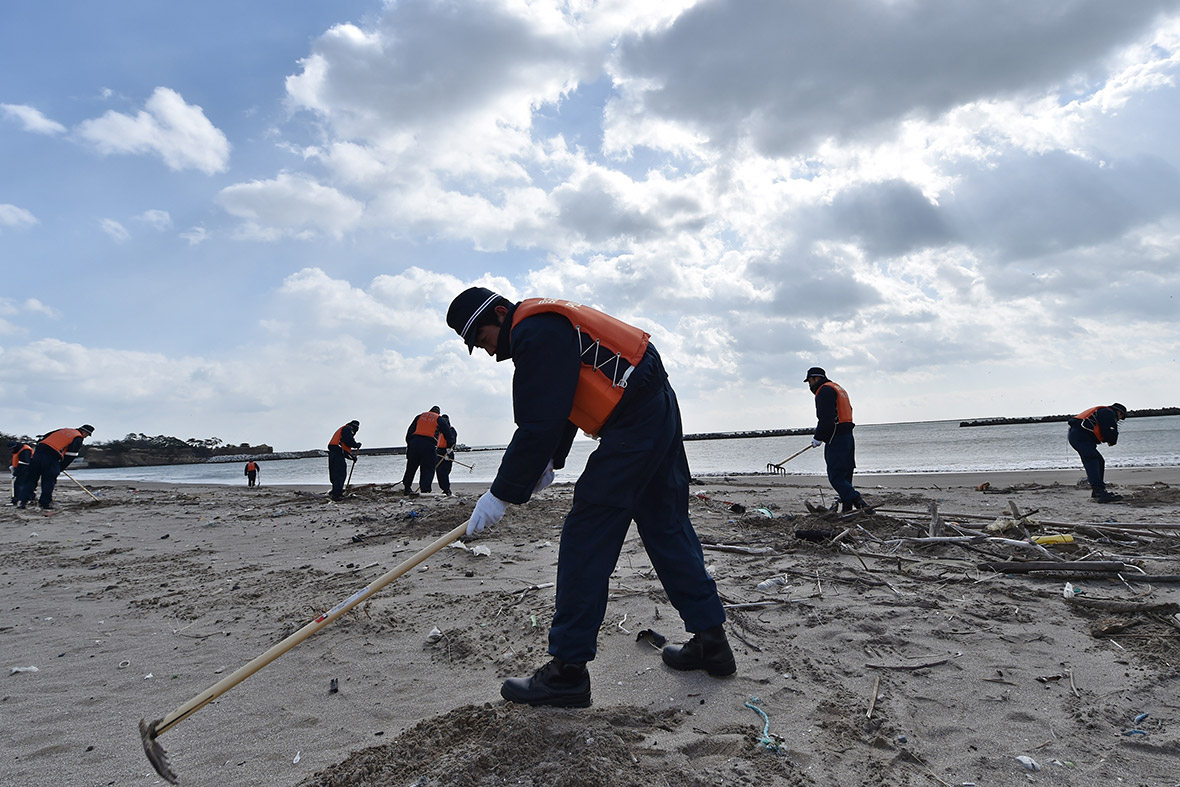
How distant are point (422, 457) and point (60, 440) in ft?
26.5

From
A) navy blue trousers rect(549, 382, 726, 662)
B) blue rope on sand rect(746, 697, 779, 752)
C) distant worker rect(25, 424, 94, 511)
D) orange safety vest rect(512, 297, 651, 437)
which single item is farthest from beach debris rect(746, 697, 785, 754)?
distant worker rect(25, 424, 94, 511)

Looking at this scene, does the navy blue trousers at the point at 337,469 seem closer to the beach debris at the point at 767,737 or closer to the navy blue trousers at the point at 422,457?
the navy blue trousers at the point at 422,457

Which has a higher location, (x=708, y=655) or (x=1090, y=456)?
(x=1090, y=456)

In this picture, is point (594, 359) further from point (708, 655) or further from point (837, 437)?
point (837, 437)

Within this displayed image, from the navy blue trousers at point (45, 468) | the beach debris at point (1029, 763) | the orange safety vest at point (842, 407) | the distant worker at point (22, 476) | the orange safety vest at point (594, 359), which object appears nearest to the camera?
the beach debris at point (1029, 763)

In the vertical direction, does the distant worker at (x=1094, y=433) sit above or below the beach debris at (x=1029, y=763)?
above

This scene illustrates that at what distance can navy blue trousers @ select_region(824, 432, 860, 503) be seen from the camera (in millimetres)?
7840

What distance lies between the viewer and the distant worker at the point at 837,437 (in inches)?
311

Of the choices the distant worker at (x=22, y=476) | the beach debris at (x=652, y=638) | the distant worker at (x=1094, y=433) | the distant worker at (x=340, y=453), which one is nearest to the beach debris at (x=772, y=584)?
the beach debris at (x=652, y=638)

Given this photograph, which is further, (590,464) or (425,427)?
(425,427)

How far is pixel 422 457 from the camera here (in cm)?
1359

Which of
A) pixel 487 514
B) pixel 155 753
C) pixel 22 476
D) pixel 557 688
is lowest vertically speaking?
pixel 155 753

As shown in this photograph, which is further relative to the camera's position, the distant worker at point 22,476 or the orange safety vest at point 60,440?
the distant worker at point 22,476

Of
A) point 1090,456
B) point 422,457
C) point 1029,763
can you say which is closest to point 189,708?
point 1029,763
